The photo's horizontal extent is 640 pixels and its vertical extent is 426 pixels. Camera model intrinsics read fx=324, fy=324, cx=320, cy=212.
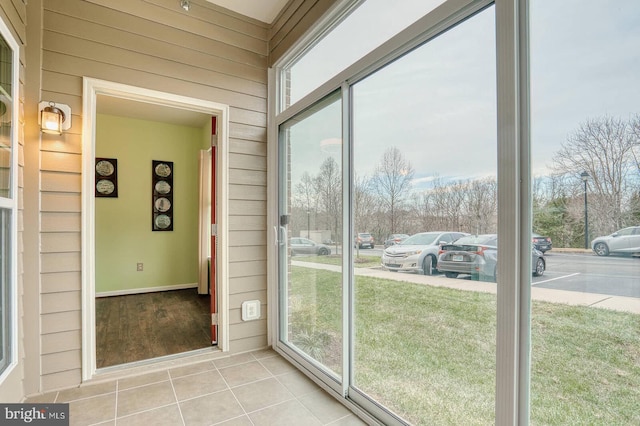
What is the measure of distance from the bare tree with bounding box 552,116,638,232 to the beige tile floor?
5.47ft

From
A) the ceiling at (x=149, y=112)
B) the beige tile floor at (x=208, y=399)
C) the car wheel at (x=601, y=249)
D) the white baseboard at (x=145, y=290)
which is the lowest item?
the beige tile floor at (x=208, y=399)

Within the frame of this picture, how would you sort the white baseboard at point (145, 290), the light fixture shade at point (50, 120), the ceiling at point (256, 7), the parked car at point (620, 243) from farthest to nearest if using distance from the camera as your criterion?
the white baseboard at point (145, 290)
the ceiling at point (256, 7)
the light fixture shade at point (50, 120)
the parked car at point (620, 243)

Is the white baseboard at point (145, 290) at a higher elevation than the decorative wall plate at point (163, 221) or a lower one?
lower

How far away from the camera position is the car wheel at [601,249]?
1.04 metres

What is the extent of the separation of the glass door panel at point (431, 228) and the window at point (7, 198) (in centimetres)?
203

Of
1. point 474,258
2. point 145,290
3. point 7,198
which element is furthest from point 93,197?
point 145,290

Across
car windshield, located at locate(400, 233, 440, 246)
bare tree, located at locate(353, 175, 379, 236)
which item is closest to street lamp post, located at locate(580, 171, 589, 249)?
car windshield, located at locate(400, 233, 440, 246)

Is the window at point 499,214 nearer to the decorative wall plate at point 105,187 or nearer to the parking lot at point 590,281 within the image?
the parking lot at point 590,281

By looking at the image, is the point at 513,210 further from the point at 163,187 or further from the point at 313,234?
the point at 163,187

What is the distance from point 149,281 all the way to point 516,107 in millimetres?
5368

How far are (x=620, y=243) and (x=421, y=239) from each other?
77 cm

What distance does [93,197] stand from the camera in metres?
2.38

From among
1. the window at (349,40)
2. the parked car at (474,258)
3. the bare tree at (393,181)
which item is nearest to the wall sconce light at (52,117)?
the window at (349,40)

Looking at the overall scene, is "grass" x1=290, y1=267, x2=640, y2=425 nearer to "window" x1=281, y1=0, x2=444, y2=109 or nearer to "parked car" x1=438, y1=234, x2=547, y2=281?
"parked car" x1=438, y1=234, x2=547, y2=281
